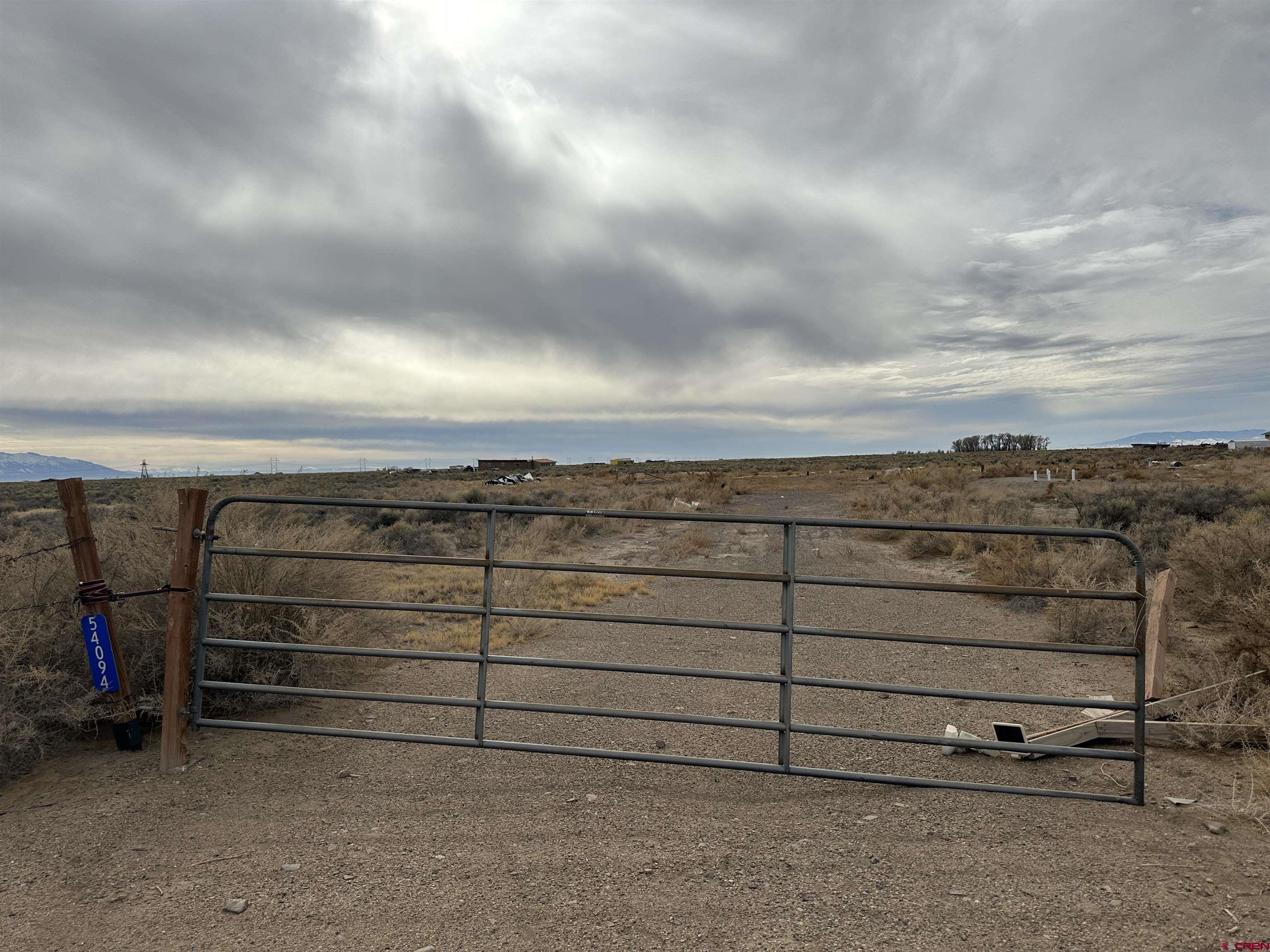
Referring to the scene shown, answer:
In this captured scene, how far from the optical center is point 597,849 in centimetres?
371

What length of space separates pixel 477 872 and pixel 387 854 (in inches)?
19.0

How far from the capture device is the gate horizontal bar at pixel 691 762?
4.18 meters

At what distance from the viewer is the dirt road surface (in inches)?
121

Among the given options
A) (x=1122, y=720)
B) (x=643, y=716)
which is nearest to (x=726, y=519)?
(x=643, y=716)

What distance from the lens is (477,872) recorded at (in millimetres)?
3482

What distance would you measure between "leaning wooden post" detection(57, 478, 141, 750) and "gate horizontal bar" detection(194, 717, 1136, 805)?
0.45m

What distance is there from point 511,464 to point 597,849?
365ft

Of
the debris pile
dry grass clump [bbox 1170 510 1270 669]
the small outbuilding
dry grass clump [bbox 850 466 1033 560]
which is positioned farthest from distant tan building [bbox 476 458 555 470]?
dry grass clump [bbox 1170 510 1270 669]

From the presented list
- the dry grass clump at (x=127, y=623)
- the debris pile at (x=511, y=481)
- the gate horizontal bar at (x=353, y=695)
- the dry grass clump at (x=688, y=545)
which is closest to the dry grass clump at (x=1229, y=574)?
the gate horizontal bar at (x=353, y=695)

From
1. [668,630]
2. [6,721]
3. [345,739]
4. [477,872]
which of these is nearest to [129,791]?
[6,721]

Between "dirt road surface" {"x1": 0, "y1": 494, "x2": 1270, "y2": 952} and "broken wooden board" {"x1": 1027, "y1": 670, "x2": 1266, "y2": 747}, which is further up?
"broken wooden board" {"x1": 1027, "y1": 670, "x2": 1266, "y2": 747}

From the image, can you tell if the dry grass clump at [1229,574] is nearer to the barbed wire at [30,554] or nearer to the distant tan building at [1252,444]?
the barbed wire at [30,554]

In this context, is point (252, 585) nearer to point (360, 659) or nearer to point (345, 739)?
point (360, 659)

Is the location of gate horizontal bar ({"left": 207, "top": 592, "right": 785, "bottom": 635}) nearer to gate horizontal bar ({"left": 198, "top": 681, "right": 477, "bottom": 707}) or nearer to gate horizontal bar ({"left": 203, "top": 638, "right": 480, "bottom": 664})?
gate horizontal bar ({"left": 203, "top": 638, "right": 480, "bottom": 664})
